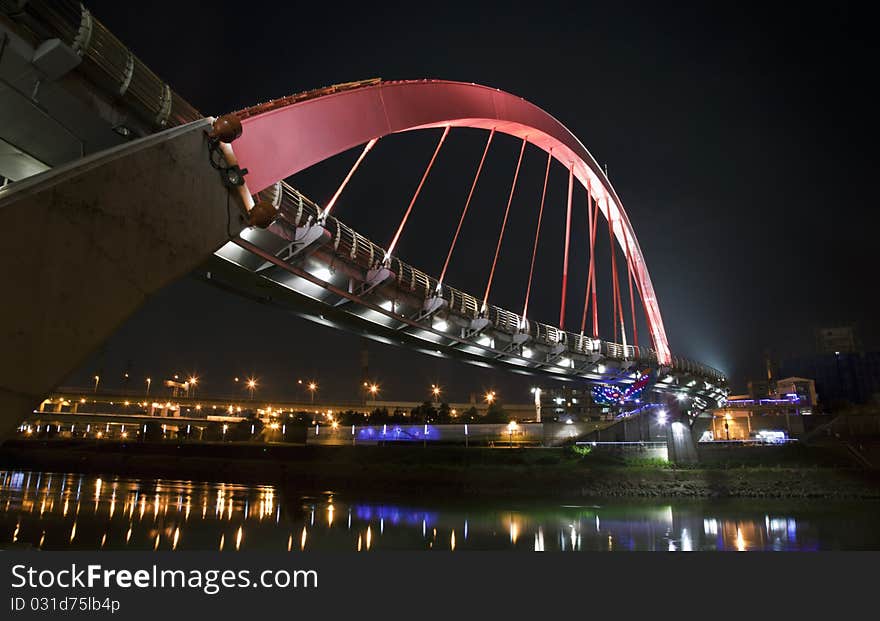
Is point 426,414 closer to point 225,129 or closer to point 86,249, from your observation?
point 225,129

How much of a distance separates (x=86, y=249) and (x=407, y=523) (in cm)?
1483

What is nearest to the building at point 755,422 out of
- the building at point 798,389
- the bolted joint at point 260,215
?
the building at point 798,389

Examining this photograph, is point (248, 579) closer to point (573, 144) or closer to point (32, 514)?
point (32, 514)

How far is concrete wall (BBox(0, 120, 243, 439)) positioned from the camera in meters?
3.99

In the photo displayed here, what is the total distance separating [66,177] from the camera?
423 cm

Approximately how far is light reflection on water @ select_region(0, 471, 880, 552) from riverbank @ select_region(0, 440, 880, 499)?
1656 mm

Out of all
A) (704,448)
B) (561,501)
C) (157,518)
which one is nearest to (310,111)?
(157,518)

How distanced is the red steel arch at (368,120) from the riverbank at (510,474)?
52.4 feet

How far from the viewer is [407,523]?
17375 mm

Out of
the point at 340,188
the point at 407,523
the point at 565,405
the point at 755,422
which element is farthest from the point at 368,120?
the point at 565,405

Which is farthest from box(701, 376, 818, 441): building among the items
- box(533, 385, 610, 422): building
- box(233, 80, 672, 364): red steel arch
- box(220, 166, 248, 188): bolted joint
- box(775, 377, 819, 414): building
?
box(220, 166, 248, 188): bolted joint

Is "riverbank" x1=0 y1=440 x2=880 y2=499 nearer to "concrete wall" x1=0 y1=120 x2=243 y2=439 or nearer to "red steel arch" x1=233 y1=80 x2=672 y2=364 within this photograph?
"red steel arch" x1=233 y1=80 x2=672 y2=364

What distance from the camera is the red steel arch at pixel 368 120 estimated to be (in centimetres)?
704

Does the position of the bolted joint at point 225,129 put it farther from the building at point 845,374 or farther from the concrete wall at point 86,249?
the building at point 845,374
